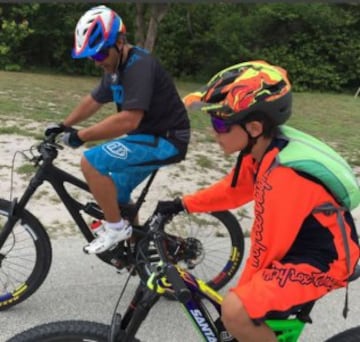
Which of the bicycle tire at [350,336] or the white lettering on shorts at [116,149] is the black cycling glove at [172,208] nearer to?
the white lettering on shorts at [116,149]

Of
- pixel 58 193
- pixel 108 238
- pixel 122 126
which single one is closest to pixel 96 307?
pixel 108 238

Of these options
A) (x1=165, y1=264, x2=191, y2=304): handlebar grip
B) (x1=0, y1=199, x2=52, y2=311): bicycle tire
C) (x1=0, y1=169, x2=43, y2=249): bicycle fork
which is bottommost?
(x1=0, y1=199, x2=52, y2=311): bicycle tire

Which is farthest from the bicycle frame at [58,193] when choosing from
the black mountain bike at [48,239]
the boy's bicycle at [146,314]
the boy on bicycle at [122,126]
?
the boy's bicycle at [146,314]

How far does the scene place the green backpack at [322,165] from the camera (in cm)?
188

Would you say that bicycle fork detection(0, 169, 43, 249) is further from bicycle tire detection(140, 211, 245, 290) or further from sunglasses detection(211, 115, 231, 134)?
sunglasses detection(211, 115, 231, 134)

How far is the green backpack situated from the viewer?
1.88m

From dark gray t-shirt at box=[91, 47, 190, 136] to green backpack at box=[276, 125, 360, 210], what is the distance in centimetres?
126

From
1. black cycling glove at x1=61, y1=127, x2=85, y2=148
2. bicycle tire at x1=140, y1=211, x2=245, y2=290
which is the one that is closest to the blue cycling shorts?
black cycling glove at x1=61, y1=127, x2=85, y2=148

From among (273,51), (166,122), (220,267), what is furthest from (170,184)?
(273,51)

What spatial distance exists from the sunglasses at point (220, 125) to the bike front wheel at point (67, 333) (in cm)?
83

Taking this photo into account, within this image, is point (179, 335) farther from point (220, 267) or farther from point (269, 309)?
point (269, 309)

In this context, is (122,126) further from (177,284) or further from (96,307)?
(177,284)

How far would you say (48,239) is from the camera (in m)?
A: 3.21

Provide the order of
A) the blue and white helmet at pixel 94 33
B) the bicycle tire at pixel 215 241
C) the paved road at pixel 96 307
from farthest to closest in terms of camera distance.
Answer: the bicycle tire at pixel 215 241 → the paved road at pixel 96 307 → the blue and white helmet at pixel 94 33
